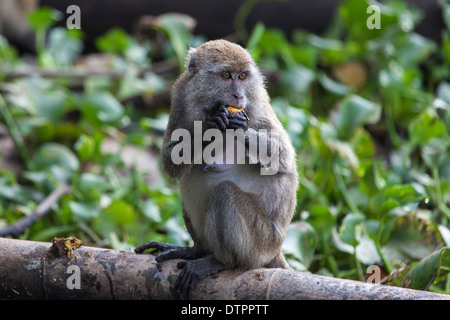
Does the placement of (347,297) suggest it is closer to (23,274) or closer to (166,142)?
(166,142)

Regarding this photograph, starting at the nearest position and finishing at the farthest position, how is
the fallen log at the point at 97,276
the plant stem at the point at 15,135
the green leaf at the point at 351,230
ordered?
the fallen log at the point at 97,276, the green leaf at the point at 351,230, the plant stem at the point at 15,135

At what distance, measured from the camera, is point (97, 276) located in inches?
154

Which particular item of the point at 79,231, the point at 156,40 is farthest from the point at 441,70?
the point at 79,231

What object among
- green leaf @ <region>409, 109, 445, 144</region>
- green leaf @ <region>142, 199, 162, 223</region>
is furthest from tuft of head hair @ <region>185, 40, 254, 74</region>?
green leaf @ <region>409, 109, 445, 144</region>

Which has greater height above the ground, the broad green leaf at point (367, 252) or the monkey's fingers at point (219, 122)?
the monkey's fingers at point (219, 122)

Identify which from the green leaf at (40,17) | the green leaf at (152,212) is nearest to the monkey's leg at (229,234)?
the green leaf at (152,212)

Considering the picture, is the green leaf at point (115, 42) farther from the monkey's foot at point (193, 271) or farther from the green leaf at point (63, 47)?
the monkey's foot at point (193, 271)

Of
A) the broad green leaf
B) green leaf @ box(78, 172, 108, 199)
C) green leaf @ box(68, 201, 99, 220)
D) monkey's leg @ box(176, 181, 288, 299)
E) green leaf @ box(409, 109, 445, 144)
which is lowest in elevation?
the broad green leaf

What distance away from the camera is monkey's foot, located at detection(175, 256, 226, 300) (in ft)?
12.7

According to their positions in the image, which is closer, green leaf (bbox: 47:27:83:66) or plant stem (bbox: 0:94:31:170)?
plant stem (bbox: 0:94:31:170)

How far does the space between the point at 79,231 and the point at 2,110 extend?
7.69ft

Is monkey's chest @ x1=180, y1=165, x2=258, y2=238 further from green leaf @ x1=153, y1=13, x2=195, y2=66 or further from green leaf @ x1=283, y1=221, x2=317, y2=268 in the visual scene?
green leaf @ x1=153, y1=13, x2=195, y2=66

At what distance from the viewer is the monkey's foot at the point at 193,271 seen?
3.87 m

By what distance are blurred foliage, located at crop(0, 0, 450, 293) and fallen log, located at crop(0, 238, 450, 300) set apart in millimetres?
1451
